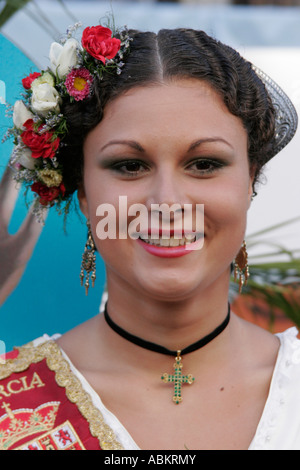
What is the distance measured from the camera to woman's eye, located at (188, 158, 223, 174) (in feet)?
7.06

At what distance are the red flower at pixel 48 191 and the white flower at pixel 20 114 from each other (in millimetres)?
220

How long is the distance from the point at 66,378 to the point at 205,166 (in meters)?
0.82

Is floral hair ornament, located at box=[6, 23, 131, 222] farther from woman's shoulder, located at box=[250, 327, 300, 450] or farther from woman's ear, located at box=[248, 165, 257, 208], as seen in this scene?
woman's shoulder, located at box=[250, 327, 300, 450]

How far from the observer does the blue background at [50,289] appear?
119 inches

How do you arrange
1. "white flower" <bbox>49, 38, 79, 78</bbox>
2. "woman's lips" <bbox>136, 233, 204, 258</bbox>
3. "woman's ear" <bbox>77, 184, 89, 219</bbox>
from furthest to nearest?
"woman's ear" <bbox>77, 184, 89, 219</bbox>, "white flower" <bbox>49, 38, 79, 78</bbox>, "woman's lips" <bbox>136, 233, 204, 258</bbox>

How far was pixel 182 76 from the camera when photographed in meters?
2.21

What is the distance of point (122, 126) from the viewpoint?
2.17 metres

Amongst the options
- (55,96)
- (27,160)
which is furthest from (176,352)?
(55,96)

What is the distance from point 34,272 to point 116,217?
1.03m

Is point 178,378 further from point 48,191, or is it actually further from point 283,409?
point 48,191

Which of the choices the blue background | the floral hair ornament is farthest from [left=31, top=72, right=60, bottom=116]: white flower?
the blue background

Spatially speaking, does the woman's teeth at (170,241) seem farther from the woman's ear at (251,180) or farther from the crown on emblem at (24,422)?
the crown on emblem at (24,422)

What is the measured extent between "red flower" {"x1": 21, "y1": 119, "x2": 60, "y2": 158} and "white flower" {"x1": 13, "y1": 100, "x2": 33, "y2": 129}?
0.02 m

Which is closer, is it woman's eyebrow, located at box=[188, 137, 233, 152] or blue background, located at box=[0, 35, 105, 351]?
woman's eyebrow, located at box=[188, 137, 233, 152]
